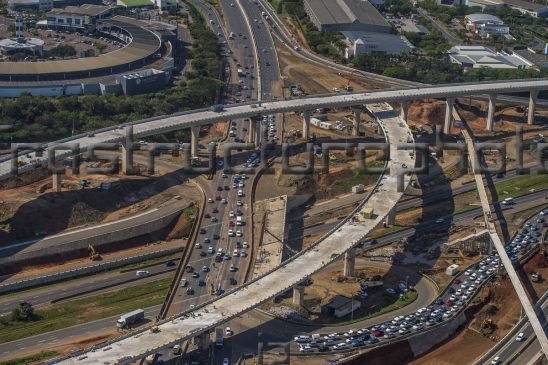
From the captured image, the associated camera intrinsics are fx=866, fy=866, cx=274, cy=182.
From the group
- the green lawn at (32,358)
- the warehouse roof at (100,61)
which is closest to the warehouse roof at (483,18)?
the warehouse roof at (100,61)

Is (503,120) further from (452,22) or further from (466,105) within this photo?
(452,22)

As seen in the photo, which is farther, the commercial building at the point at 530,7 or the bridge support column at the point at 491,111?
the commercial building at the point at 530,7

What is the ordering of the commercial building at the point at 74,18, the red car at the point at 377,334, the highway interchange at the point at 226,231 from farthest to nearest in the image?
1. the commercial building at the point at 74,18
2. the highway interchange at the point at 226,231
3. the red car at the point at 377,334

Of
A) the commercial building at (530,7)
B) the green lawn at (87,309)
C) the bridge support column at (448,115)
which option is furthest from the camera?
the commercial building at (530,7)

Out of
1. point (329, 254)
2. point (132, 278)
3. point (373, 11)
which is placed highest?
point (373, 11)

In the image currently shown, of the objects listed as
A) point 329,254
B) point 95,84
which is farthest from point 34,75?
point 329,254

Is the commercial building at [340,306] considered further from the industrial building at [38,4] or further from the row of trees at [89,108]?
the industrial building at [38,4]
